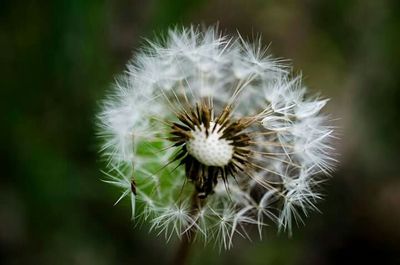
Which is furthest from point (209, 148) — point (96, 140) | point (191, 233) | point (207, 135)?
point (96, 140)

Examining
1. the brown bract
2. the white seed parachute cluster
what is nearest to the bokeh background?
the white seed parachute cluster

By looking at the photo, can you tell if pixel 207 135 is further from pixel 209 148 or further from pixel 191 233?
pixel 191 233

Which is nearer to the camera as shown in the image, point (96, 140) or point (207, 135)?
point (207, 135)

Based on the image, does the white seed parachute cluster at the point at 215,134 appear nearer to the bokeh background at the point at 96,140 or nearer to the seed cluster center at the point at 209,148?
the seed cluster center at the point at 209,148

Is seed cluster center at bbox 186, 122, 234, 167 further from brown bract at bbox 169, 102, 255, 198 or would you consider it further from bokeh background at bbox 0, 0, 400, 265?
bokeh background at bbox 0, 0, 400, 265

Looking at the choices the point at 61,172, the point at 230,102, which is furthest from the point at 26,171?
the point at 230,102
